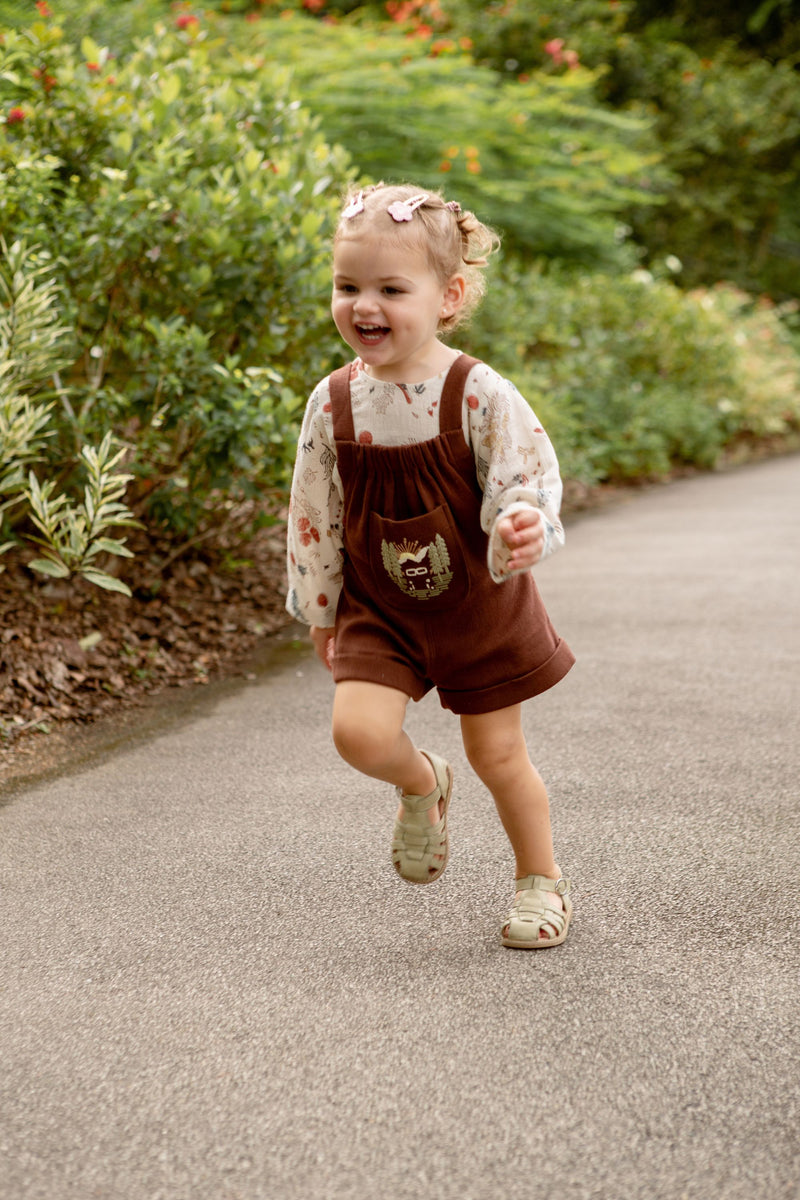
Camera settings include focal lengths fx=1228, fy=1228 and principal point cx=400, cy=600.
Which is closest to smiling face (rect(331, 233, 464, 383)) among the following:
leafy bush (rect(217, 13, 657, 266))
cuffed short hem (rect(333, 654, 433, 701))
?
cuffed short hem (rect(333, 654, 433, 701))

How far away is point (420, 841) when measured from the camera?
2805 mm

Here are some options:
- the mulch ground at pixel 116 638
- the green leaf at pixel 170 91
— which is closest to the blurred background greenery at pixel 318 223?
the green leaf at pixel 170 91

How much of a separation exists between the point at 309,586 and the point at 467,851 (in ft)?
3.01

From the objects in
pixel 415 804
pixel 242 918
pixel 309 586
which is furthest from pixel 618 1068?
pixel 309 586

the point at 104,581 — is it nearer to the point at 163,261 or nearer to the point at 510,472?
the point at 163,261

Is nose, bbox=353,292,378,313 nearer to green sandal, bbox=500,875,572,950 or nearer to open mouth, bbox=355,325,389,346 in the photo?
open mouth, bbox=355,325,389,346

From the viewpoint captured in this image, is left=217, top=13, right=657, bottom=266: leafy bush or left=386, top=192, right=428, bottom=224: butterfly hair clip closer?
left=386, top=192, right=428, bottom=224: butterfly hair clip

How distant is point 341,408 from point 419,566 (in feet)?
1.24

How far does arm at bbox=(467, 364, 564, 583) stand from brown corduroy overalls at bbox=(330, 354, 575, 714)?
0.04 metres

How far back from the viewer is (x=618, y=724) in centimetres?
436

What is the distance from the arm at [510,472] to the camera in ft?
7.85

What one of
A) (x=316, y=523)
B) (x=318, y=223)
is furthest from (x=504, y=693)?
(x=318, y=223)

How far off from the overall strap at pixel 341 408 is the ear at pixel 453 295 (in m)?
0.25

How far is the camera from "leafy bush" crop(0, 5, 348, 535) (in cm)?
484
